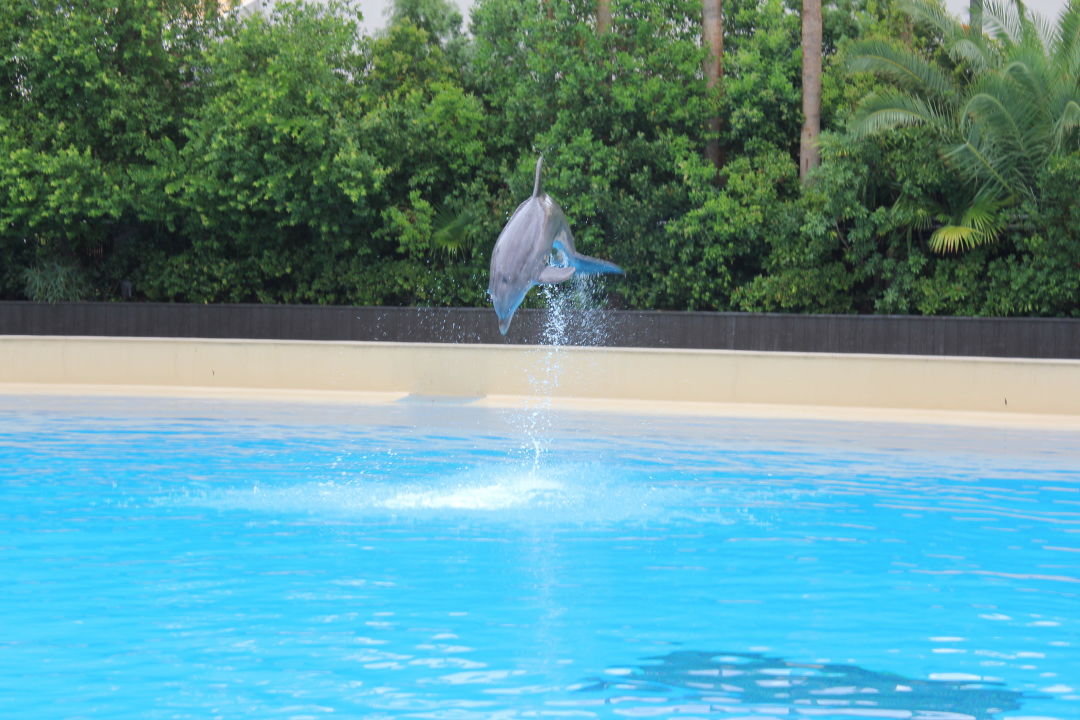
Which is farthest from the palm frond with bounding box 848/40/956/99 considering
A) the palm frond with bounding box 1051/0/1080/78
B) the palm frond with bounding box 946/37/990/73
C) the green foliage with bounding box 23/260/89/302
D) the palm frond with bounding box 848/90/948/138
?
the green foliage with bounding box 23/260/89/302

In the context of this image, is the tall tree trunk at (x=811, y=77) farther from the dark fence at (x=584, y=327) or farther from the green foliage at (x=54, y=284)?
the green foliage at (x=54, y=284)

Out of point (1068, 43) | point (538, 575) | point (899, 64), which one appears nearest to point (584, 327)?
point (899, 64)

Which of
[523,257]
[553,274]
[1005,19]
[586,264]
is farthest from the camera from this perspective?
[1005,19]

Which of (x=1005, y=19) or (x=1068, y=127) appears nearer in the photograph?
(x=1068, y=127)

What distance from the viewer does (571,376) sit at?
20.2 metres

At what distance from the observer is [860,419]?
1817 cm

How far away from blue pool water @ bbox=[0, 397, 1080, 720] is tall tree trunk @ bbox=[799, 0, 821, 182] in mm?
10379

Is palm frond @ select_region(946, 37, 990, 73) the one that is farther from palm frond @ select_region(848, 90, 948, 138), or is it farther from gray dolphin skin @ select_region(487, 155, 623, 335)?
gray dolphin skin @ select_region(487, 155, 623, 335)

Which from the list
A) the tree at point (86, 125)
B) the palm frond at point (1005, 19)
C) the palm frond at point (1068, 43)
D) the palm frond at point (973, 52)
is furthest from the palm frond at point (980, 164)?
Result: the tree at point (86, 125)

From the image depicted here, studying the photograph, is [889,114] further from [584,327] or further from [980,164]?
[584,327]

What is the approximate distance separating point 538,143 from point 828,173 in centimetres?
601

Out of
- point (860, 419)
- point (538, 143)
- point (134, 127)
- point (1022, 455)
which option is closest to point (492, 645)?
point (1022, 455)

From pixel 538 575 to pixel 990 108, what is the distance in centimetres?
1640

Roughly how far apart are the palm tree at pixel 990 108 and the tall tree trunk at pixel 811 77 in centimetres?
110
